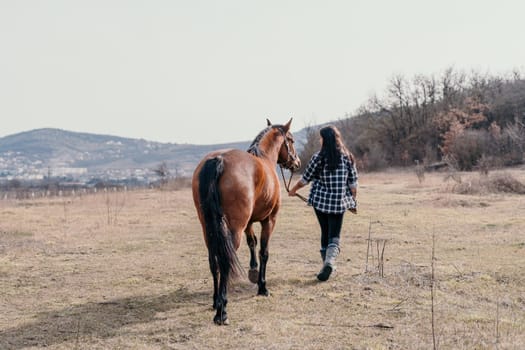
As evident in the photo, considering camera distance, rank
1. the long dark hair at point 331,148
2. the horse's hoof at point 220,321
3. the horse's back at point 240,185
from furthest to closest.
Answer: the long dark hair at point 331,148 < the horse's back at point 240,185 < the horse's hoof at point 220,321

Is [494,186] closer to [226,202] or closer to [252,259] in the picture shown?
[252,259]

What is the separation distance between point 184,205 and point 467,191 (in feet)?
37.5

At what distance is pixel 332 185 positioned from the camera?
7531mm

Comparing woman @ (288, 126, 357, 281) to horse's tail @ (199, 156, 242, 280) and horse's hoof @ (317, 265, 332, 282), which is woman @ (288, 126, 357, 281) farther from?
horse's tail @ (199, 156, 242, 280)

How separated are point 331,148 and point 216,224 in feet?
7.61

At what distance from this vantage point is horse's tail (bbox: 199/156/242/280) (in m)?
5.79

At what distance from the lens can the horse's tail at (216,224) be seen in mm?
5793

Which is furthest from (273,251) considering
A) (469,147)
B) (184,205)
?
(469,147)

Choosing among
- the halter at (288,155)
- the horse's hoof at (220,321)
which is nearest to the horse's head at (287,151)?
the halter at (288,155)

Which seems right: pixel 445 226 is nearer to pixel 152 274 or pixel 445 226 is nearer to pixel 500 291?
pixel 500 291

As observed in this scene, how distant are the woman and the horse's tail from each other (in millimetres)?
1976

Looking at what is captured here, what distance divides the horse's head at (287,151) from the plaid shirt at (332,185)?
0.71 m

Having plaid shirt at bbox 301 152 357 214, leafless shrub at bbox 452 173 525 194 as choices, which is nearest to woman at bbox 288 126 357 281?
plaid shirt at bbox 301 152 357 214

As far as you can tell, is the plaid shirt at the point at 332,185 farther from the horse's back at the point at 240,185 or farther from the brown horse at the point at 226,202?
the horse's back at the point at 240,185
